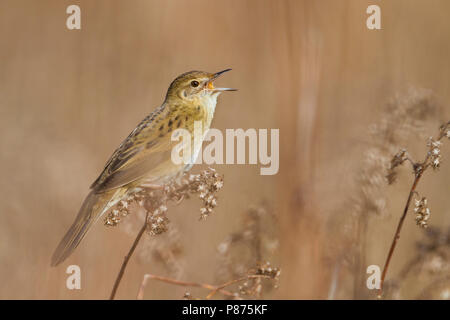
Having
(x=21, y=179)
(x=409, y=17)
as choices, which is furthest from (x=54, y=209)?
(x=409, y=17)

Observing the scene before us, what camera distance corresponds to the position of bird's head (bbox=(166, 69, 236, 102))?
417 centimetres

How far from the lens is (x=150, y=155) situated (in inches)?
139

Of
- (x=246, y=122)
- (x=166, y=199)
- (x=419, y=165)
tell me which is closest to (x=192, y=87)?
(x=246, y=122)

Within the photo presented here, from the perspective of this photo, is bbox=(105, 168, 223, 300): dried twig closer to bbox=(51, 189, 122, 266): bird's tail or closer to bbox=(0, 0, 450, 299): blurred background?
bbox=(51, 189, 122, 266): bird's tail

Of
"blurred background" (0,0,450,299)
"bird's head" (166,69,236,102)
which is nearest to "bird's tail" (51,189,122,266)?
"blurred background" (0,0,450,299)

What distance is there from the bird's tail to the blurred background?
0.39 m

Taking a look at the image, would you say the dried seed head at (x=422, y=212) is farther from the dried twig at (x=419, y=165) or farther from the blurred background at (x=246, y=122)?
the blurred background at (x=246, y=122)

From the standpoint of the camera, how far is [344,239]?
3176 millimetres

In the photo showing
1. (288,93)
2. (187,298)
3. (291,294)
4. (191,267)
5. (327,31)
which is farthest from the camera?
(327,31)

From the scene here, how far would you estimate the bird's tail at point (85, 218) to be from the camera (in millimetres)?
2943

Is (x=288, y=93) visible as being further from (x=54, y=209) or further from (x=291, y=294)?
(x=54, y=209)

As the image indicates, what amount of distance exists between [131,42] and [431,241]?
142 inches

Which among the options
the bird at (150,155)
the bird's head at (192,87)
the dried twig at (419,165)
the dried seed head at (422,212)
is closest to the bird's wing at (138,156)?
the bird at (150,155)

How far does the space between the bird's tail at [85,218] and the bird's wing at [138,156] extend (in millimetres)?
75
